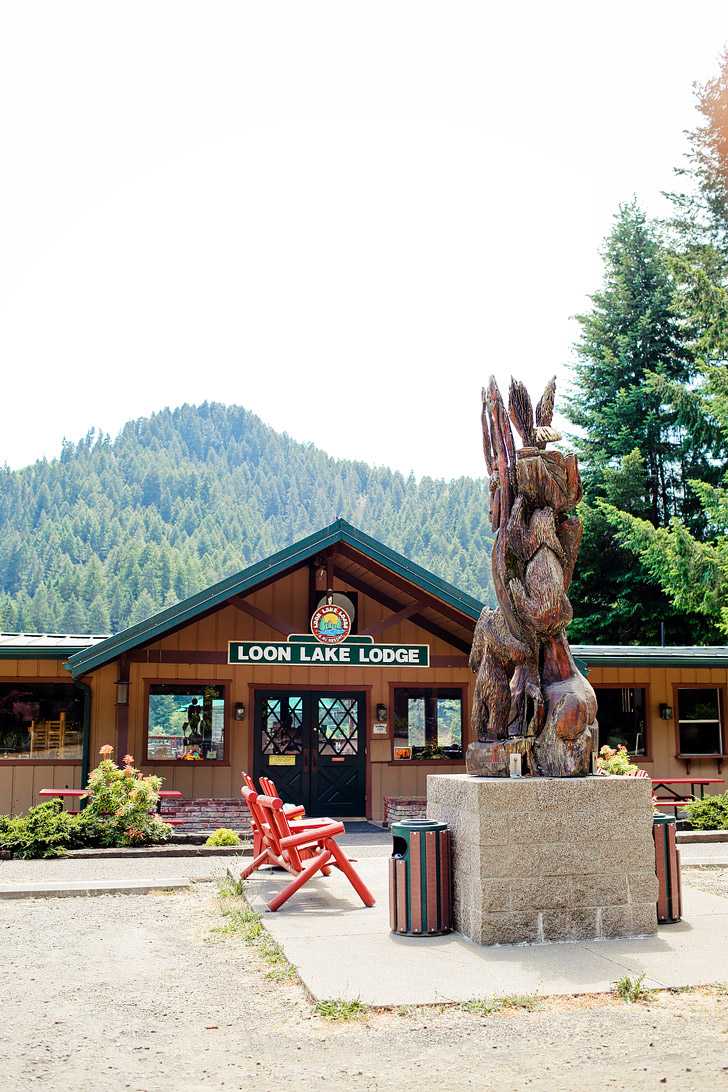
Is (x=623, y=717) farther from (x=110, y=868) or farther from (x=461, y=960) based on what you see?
(x=461, y=960)

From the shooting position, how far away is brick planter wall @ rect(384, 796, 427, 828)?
47.6 feet

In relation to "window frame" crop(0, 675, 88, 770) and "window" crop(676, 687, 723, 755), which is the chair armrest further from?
"window" crop(676, 687, 723, 755)

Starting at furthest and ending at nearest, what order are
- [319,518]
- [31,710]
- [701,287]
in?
[319,518] < [701,287] < [31,710]

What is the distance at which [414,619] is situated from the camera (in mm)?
16062

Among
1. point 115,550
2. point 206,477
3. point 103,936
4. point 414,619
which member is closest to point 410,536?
point 115,550

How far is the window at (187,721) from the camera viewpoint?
15023 mm

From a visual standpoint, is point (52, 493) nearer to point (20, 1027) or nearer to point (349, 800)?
point (349, 800)

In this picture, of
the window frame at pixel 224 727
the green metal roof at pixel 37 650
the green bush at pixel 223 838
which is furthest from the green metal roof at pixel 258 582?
the green bush at pixel 223 838

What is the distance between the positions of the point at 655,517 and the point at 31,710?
21.8 meters

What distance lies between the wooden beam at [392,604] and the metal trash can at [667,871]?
8.52 metres

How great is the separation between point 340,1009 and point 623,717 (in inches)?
497

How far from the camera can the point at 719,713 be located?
1708cm

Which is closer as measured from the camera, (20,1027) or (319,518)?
(20,1027)

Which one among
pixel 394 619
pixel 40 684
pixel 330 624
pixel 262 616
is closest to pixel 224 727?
pixel 262 616
